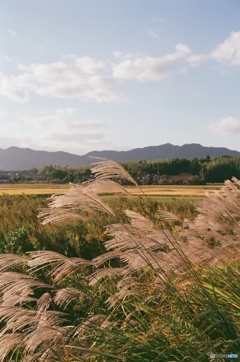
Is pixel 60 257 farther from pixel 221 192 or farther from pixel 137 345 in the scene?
pixel 221 192

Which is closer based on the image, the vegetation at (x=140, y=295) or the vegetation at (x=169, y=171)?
the vegetation at (x=140, y=295)

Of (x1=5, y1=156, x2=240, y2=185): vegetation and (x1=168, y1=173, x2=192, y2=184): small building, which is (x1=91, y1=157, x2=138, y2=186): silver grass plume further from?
(x1=168, y1=173, x2=192, y2=184): small building

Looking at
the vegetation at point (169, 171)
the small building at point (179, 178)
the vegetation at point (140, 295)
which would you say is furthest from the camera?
the small building at point (179, 178)

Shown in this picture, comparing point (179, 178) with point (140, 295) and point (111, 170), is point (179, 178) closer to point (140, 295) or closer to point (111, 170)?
point (140, 295)

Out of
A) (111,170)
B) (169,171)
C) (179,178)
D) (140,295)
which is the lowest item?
(179,178)

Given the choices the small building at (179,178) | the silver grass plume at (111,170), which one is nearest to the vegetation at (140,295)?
the silver grass plume at (111,170)

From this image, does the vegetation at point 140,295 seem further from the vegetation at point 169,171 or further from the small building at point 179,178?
the small building at point 179,178

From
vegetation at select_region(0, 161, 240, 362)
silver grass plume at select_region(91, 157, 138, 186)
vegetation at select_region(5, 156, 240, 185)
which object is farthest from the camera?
vegetation at select_region(5, 156, 240, 185)

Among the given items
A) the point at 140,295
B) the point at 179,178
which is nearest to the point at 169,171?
the point at 179,178

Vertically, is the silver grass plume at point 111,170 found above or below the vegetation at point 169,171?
above

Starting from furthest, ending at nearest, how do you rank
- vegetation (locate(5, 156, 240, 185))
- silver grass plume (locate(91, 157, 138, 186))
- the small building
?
1. the small building
2. vegetation (locate(5, 156, 240, 185))
3. silver grass plume (locate(91, 157, 138, 186))

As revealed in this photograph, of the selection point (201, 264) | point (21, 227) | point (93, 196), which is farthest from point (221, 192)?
point (21, 227)

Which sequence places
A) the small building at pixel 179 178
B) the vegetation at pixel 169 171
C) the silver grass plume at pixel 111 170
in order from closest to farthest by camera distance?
the silver grass plume at pixel 111 170 → the vegetation at pixel 169 171 → the small building at pixel 179 178

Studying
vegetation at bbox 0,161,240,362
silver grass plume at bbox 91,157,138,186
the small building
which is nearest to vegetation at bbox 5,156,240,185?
the small building
